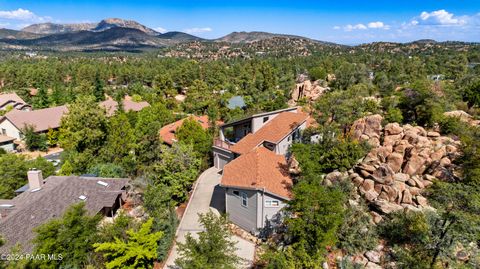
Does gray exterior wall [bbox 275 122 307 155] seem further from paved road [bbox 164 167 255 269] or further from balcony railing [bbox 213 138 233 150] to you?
paved road [bbox 164 167 255 269]

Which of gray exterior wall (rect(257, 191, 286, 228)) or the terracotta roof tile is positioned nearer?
gray exterior wall (rect(257, 191, 286, 228))

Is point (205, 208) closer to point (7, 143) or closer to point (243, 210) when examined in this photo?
point (243, 210)

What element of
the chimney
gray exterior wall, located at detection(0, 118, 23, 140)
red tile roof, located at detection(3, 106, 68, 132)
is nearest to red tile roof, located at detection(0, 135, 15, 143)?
red tile roof, located at detection(3, 106, 68, 132)

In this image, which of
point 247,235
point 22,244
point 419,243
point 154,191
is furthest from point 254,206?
point 22,244

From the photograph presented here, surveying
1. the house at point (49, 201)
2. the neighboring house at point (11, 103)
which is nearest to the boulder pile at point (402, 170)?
the house at point (49, 201)

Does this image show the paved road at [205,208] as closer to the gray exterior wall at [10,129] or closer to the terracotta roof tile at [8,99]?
the gray exterior wall at [10,129]

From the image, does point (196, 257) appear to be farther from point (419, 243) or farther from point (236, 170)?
point (419, 243)
